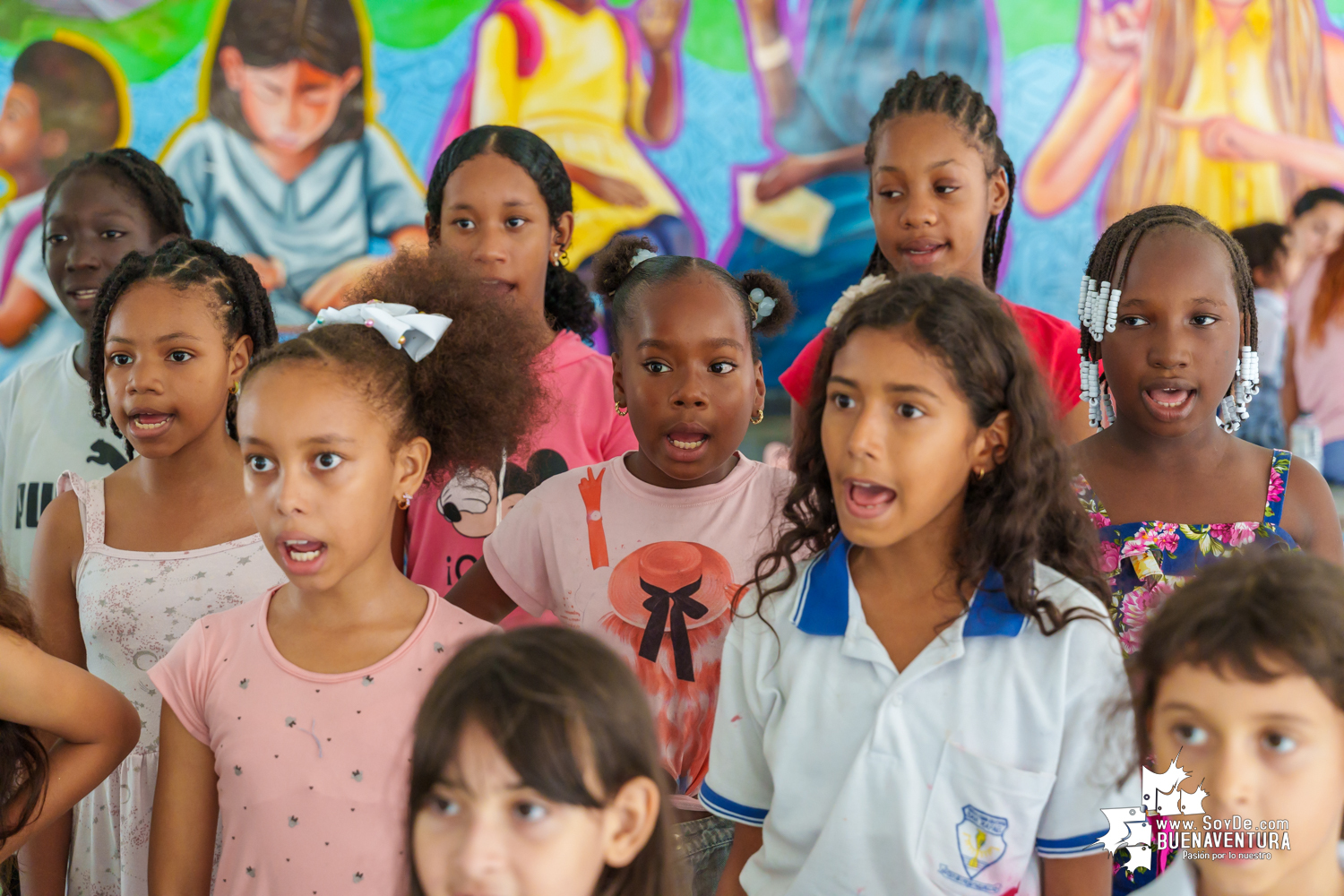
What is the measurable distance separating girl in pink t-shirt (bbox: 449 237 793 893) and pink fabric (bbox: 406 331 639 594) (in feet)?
0.82

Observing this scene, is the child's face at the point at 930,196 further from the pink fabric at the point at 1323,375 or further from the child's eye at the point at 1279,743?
the pink fabric at the point at 1323,375

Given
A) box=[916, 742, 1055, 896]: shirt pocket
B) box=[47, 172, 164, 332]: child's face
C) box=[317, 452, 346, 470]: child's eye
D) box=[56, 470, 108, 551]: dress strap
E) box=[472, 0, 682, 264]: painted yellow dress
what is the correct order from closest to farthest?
box=[916, 742, 1055, 896]: shirt pocket
box=[317, 452, 346, 470]: child's eye
box=[56, 470, 108, 551]: dress strap
box=[47, 172, 164, 332]: child's face
box=[472, 0, 682, 264]: painted yellow dress

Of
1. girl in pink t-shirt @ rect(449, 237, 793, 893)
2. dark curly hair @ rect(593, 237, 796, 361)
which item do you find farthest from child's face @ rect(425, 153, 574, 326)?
girl in pink t-shirt @ rect(449, 237, 793, 893)

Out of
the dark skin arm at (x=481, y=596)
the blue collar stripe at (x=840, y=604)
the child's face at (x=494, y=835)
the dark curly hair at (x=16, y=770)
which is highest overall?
the blue collar stripe at (x=840, y=604)

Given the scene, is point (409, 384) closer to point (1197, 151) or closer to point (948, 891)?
point (948, 891)

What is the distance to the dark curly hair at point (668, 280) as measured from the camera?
212 cm

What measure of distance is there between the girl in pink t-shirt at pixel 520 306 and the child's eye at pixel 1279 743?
4.54ft

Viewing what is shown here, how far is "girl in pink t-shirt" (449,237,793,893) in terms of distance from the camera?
1.85 meters

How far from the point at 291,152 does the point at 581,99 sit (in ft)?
3.40

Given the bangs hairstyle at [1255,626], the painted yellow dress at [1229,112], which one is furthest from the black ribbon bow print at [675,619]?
the painted yellow dress at [1229,112]

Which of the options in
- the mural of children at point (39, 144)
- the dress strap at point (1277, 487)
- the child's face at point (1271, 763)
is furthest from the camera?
the mural of children at point (39, 144)

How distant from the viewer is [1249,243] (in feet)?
14.3

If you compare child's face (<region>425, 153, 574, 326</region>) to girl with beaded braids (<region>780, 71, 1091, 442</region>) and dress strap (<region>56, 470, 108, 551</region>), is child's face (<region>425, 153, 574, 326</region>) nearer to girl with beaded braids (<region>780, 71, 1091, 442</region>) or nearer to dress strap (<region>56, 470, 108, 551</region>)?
girl with beaded braids (<region>780, 71, 1091, 442</region>)

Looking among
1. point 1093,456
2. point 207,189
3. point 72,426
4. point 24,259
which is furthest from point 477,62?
point 1093,456
